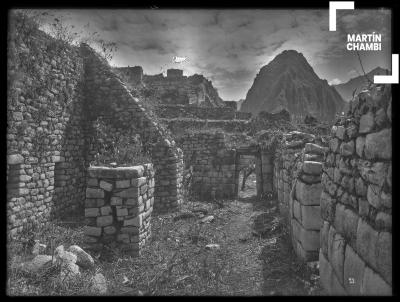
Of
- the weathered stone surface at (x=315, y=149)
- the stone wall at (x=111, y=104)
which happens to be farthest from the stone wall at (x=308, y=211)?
the stone wall at (x=111, y=104)

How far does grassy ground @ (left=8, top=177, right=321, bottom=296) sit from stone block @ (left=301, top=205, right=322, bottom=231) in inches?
24.9

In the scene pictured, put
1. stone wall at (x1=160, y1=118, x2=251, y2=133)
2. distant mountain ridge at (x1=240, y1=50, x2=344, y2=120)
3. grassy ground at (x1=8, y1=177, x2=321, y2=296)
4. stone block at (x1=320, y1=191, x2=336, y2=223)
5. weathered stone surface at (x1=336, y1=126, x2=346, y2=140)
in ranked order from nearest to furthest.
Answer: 1. weathered stone surface at (x1=336, y1=126, x2=346, y2=140)
2. stone block at (x1=320, y1=191, x2=336, y2=223)
3. grassy ground at (x1=8, y1=177, x2=321, y2=296)
4. stone wall at (x1=160, y1=118, x2=251, y2=133)
5. distant mountain ridge at (x1=240, y1=50, x2=344, y2=120)

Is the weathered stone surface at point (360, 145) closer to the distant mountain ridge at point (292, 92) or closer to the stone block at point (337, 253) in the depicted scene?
the stone block at point (337, 253)

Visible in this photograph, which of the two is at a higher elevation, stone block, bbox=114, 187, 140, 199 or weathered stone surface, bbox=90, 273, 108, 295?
stone block, bbox=114, 187, 140, 199

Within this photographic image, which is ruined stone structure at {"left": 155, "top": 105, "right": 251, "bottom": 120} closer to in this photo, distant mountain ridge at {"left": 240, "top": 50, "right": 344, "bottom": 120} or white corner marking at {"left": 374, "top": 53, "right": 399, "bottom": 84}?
white corner marking at {"left": 374, "top": 53, "right": 399, "bottom": 84}

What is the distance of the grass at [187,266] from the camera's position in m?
4.13

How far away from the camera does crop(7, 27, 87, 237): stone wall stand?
6387 mm

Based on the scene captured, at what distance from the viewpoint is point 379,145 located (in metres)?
2.56

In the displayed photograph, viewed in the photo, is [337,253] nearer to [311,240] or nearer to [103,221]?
[311,240]

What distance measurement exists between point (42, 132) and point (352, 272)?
7129mm

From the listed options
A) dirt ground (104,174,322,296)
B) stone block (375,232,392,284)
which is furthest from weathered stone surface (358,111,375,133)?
dirt ground (104,174,322,296)

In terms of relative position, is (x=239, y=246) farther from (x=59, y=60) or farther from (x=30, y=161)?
(x=59, y=60)

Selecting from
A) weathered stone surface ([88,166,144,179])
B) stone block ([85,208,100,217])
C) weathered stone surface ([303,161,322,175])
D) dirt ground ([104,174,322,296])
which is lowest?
dirt ground ([104,174,322,296])
